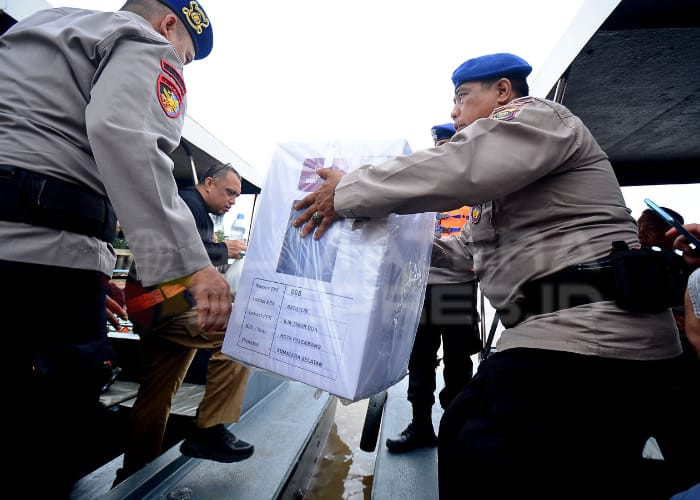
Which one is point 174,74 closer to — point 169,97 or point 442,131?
point 169,97

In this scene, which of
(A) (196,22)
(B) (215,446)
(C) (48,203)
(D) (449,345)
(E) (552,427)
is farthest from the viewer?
(D) (449,345)

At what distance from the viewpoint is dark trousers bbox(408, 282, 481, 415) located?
76.5 inches

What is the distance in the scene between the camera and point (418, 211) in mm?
866

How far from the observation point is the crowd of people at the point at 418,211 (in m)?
0.73

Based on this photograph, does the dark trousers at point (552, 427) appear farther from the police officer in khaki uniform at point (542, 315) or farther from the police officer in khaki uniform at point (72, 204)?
the police officer in khaki uniform at point (72, 204)

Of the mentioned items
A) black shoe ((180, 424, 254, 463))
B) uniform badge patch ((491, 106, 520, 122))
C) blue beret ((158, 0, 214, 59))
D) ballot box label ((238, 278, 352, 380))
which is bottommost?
black shoe ((180, 424, 254, 463))

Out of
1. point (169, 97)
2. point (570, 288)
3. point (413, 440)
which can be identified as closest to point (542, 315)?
point (570, 288)

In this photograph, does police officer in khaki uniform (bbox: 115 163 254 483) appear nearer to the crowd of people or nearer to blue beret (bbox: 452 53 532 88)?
the crowd of people

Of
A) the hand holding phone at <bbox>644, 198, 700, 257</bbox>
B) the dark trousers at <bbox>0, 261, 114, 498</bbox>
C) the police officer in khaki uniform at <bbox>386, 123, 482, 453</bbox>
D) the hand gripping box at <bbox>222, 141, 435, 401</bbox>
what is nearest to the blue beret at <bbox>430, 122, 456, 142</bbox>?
the police officer in khaki uniform at <bbox>386, 123, 482, 453</bbox>

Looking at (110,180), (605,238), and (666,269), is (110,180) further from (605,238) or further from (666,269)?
(666,269)

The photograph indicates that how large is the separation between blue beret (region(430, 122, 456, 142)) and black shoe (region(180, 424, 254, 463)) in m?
2.13

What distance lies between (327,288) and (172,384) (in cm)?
139

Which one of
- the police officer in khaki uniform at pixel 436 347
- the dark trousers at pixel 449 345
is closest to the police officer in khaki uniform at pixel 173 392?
the police officer in khaki uniform at pixel 436 347

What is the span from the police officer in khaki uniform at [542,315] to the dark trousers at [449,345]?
1.00 metres
